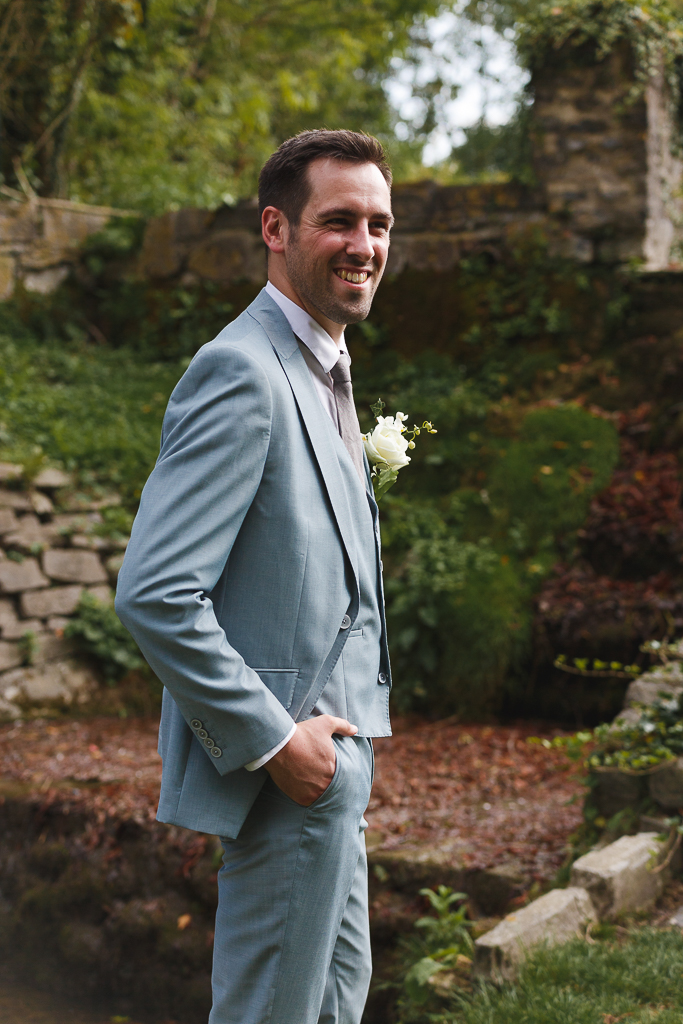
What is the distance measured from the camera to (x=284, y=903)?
4.82 feet

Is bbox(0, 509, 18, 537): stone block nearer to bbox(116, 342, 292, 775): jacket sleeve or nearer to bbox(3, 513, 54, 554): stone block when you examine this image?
bbox(3, 513, 54, 554): stone block

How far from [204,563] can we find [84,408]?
5.40 meters

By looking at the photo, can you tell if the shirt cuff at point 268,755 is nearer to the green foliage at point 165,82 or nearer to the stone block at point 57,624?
the stone block at point 57,624

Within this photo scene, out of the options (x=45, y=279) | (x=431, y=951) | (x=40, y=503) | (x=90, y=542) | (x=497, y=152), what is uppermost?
(x=497, y=152)

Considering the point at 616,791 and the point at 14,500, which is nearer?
the point at 616,791

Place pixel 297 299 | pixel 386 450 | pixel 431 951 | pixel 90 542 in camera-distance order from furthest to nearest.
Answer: pixel 90 542 → pixel 431 951 → pixel 386 450 → pixel 297 299

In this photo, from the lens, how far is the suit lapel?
61.9 inches

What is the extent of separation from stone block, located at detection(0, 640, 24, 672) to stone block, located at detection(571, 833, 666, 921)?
3469mm

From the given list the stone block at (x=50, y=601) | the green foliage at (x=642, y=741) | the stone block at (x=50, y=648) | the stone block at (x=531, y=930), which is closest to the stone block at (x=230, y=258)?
the stone block at (x=50, y=601)

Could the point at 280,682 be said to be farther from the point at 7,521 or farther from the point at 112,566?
the point at 112,566

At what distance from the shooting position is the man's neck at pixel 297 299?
1688 mm

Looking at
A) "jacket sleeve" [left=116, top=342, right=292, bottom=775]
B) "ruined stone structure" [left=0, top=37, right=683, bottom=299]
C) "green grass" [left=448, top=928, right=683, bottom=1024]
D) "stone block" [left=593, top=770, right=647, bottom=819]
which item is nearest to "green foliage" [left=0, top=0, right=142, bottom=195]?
"ruined stone structure" [left=0, top=37, right=683, bottom=299]

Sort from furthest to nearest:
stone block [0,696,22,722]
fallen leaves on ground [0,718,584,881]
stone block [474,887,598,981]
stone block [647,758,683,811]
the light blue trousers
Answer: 1. stone block [0,696,22,722]
2. fallen leaves on ground [0,718,584,881]
3. stone block [647,758,683,811]
4. stone block [474,887,598,981]
5. the light blue trousers

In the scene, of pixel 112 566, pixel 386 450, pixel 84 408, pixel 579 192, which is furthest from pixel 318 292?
pixel 579 192
